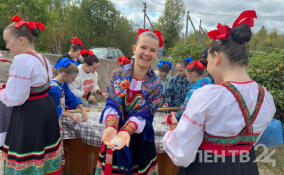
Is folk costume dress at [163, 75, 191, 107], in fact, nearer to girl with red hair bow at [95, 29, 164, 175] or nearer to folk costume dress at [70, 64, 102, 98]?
folk costume dress at [70, 64, 102, 98]

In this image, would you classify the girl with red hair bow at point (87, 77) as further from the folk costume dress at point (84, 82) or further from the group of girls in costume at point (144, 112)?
the group of girls in costume at point (144, 112)

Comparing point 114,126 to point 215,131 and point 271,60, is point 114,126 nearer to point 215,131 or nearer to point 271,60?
point 215,131

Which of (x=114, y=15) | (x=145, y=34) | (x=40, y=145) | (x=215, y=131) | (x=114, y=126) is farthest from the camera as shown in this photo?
(x=114, y=15)

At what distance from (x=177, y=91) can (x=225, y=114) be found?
2330mm

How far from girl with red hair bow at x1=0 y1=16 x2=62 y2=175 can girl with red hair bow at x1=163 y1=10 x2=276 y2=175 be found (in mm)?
1210

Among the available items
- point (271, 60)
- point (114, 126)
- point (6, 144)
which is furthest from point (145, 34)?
point (271, 60)

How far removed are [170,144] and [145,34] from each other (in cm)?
93

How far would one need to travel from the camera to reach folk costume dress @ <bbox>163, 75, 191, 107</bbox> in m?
3.38

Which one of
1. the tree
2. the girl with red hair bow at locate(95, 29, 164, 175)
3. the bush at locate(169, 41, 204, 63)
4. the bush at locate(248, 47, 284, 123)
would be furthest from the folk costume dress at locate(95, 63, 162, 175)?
the tree

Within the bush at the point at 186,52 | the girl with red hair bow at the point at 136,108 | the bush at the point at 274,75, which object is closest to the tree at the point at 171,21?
the bush at the point at 186,52

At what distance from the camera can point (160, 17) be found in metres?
26.2

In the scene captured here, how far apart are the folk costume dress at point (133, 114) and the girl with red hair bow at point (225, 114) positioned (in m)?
0.45

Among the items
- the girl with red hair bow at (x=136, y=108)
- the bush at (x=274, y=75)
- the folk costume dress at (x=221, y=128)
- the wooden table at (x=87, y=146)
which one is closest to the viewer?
the folk costume dress at (x=221, y=128)

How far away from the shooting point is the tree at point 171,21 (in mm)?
24672
